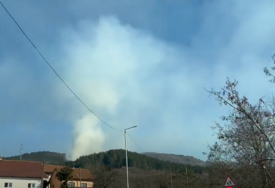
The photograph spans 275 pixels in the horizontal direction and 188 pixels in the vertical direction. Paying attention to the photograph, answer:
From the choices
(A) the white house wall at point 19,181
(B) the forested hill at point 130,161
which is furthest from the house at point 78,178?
(A) the white house wall at point 19,181

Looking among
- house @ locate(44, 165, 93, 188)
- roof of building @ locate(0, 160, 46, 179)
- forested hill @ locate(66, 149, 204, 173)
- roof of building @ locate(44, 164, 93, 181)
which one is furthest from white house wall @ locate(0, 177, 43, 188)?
forested hill @ locate(66, 149, 204, 173)

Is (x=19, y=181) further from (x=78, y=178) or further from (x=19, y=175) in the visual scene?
(x=78, y=178)

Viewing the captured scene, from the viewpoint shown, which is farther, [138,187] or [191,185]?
[138,187]

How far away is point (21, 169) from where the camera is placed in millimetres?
65500

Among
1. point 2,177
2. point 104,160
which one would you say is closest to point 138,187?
Answer: point 104,160

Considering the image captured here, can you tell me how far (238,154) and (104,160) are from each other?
80.6 metres

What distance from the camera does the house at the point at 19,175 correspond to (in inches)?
2466

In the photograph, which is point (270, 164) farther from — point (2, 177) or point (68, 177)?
point (2, 177)

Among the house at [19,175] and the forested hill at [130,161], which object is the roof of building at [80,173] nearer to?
the forested hill at [130,161]

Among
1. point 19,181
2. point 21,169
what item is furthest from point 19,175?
point 21,169

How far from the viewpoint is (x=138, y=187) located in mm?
82562

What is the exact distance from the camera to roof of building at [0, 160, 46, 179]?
63500 mm

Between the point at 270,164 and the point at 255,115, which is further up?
the point at 255,115

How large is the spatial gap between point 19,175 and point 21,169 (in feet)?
7.00
